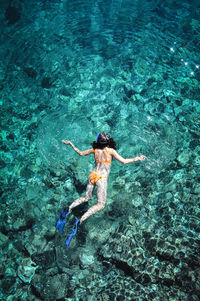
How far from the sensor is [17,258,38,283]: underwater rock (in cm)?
440

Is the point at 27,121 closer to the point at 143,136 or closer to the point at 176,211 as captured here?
the point at 143,136

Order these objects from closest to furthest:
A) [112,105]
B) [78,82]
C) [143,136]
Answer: [143,136]
[112,105]
[78,82]

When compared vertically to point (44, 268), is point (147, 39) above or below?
above

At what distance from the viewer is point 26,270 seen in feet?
14.7

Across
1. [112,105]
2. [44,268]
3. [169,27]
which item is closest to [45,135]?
[112,105]

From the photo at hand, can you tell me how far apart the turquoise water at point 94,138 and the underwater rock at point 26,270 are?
21 millimetres

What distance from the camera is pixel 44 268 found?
449 centimetres

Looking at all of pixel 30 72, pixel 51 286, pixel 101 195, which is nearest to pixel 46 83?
pixel 30 72

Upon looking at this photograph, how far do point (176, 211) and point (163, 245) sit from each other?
0.95 m

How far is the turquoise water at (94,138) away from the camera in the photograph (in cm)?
424

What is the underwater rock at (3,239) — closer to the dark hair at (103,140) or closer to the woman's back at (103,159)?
the woman's back at (103,159)

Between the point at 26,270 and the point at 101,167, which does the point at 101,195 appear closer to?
the point at 101,167

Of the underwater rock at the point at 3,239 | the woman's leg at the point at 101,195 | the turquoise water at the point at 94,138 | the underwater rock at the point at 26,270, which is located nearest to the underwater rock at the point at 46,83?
the turquoise water at the point at 94,138

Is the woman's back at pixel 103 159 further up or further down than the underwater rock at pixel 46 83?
further down
